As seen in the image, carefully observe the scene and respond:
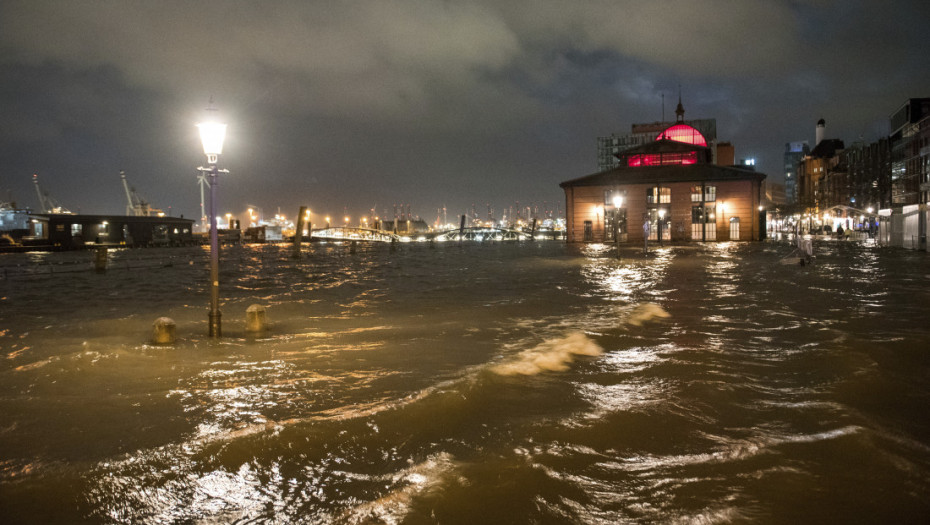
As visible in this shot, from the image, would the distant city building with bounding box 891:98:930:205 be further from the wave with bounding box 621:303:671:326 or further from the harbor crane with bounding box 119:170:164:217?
the harbor crane with bounding box 119:170:164:217

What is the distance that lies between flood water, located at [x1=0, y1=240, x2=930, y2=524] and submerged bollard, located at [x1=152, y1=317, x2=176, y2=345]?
0.40 metres

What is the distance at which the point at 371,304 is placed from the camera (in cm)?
1580

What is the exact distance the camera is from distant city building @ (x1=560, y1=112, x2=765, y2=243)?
56.9 meters

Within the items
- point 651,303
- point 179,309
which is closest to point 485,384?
point 651,303

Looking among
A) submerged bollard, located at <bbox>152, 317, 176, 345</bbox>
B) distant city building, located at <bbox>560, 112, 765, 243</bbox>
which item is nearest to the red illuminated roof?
distant city building, located at <bbox>560, 112, 765, 243</bbox>

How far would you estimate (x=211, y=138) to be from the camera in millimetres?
10203

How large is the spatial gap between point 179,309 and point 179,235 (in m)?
85.3

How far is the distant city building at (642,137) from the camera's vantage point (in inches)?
4001

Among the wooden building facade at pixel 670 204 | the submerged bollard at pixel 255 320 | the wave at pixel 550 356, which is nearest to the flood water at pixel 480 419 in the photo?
the wave at pixel 550 356

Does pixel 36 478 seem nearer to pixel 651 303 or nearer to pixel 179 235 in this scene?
pixel 651 303

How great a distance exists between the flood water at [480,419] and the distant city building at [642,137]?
81222 mm

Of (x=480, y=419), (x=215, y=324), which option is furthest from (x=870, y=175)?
(x=480, y=419)

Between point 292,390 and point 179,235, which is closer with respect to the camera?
point 292,390

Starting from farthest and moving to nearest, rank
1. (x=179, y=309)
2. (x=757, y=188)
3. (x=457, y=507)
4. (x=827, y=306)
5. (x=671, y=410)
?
1. (x=757, y=188)
2. (x=179, y=309)
3. (x=827, y=306)
4. (x=671, y=410)
5. (x=457, y=507)
